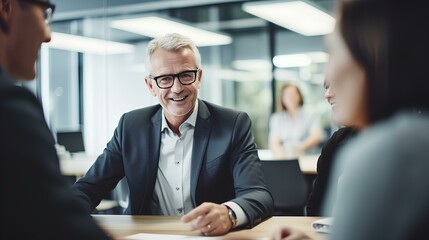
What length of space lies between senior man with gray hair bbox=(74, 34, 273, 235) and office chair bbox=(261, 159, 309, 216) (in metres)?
1.39

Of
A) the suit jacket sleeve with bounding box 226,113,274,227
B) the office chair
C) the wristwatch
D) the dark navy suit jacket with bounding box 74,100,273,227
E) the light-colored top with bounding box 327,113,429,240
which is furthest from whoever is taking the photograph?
the office chair

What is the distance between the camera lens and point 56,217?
858 mm

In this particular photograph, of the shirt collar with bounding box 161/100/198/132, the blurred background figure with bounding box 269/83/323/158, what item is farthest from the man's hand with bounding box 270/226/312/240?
the blurred background figure with bounding box 269/83/323/158

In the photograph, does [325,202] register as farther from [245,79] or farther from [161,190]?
[245,79]

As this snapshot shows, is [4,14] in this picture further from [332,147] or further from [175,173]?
[332,147]

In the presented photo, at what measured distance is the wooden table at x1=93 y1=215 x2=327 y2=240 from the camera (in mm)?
1808

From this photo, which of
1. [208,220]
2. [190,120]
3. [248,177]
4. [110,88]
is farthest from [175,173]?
[110,88]

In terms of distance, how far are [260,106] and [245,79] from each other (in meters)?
0.66

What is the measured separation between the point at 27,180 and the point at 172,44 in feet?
5.53

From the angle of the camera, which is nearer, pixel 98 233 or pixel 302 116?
pixel 98 233

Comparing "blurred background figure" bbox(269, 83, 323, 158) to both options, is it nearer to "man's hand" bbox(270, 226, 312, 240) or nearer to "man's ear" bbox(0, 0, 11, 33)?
"man's hand" bbox(270, 226, 312, 240)

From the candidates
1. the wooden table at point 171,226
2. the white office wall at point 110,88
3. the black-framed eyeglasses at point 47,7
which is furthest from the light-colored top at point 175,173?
the white office wall at point 110,88

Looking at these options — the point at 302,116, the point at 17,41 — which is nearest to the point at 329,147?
the point at 17,41

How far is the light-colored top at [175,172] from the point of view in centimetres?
242
